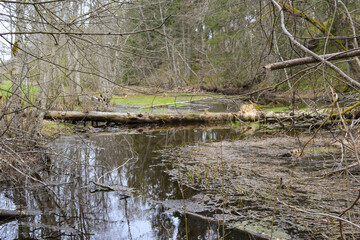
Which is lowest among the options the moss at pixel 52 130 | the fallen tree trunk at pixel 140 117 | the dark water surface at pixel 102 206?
the dark water surface at pixel 102 206

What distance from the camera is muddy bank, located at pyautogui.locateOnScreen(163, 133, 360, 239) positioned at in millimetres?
3801

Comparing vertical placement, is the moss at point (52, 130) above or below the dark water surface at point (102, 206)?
above

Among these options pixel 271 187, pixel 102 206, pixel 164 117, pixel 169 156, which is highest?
pixel 164 117

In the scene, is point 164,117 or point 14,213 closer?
point 14,213

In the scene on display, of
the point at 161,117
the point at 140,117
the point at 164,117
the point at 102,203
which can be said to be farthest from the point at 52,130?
the point at 102,203

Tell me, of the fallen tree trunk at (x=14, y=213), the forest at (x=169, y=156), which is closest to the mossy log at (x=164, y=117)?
the forest at (x=169, y=156)

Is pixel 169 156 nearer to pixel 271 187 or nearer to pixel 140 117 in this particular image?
pixel 271 187

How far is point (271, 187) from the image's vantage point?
17.1 ft

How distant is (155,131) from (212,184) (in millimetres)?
6916

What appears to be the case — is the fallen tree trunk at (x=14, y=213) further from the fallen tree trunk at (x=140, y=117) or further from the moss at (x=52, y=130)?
the fallen tree trunk at (x=140, y=117)

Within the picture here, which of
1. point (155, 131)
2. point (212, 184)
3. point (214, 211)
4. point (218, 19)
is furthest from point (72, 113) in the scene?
point (218, 19)

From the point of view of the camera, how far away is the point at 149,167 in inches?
274

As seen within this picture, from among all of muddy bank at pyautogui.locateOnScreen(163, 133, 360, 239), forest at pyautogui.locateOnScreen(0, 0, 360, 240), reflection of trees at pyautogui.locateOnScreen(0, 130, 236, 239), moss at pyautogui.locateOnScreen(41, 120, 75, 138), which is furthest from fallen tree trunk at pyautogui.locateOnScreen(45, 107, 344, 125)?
reflection of trees at pyautogui.locateOnScreen(0, 130, 236, 239)

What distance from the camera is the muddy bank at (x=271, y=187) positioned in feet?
12.5
